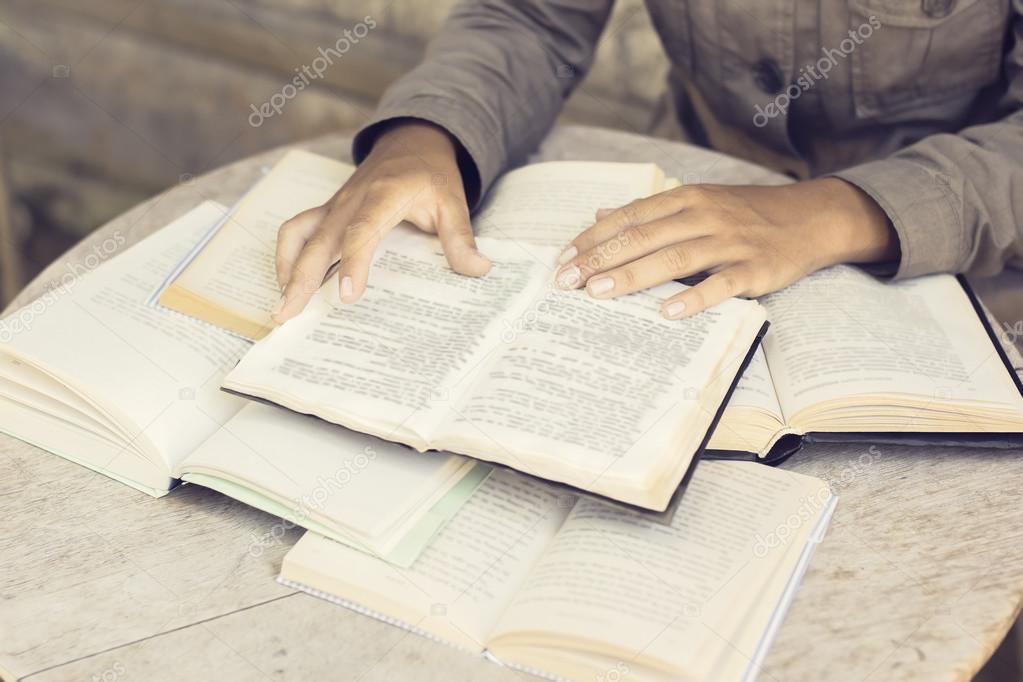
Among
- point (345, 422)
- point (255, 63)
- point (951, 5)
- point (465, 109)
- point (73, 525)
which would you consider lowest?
point (255, 63)

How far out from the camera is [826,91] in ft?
4.44

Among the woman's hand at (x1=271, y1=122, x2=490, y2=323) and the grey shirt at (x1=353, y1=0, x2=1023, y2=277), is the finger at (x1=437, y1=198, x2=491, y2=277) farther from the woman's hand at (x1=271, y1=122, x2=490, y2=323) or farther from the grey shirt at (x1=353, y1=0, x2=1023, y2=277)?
the grey shirt at (x1=353, y1=0, x2=1023, y2=277)

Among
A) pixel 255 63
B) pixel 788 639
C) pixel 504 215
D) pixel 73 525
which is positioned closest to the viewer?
pixel 788 639

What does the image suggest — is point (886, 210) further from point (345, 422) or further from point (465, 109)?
point (345, 422)

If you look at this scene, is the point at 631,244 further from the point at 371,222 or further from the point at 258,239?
the point at 258,239

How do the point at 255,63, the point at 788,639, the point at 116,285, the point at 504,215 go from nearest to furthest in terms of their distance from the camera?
the point at 788,639
the point at 116,285
the point at 504,215
the point at 255,63

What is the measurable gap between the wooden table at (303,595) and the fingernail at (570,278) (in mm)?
265

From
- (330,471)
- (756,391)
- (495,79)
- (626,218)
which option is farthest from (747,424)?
(495,79)

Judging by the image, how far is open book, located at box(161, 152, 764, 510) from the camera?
2.54ft

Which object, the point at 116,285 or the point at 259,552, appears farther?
the point at 116,285

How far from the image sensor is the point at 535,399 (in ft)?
2.67

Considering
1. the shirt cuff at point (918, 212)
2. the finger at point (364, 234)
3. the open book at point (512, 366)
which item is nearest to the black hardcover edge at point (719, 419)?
the open book at point (512, 366)

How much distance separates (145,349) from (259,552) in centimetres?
26

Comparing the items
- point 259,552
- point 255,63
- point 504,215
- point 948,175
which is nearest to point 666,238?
point 504,215
